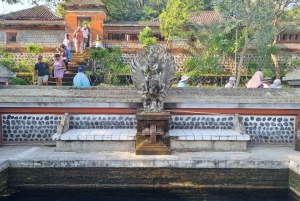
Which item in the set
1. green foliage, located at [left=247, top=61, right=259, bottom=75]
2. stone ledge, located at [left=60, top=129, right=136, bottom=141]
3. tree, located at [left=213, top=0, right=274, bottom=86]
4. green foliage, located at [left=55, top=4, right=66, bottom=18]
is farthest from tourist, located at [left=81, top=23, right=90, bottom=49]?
stone ledge, located at [left=60, top=129, right=136, bottom=141]

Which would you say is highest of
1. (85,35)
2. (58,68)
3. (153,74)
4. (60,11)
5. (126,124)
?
(60,11)

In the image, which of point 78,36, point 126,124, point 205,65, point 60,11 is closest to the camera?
point 126,124

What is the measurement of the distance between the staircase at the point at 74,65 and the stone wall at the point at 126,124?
5793 millimetres

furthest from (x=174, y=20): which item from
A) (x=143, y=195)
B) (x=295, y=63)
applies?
(x=143, y=195)

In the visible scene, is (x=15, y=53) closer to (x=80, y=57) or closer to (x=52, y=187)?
(x=80, y=57)

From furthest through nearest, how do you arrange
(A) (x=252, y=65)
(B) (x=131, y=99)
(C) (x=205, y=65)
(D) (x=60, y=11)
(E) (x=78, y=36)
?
(D) (x=60, y=11)
(A) (x=252, y=65)
(C) (x=205, y=65)
(E) (x=78, y=36)
(B) (x=131, y=99)

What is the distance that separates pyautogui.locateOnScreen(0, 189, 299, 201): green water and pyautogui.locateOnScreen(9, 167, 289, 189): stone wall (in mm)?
98

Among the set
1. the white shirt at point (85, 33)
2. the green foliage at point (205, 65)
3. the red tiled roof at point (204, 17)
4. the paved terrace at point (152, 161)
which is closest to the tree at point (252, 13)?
the green foliage at point (205, 65)

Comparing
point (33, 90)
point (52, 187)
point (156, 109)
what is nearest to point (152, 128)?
point (156, 109)

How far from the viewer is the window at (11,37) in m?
21.2

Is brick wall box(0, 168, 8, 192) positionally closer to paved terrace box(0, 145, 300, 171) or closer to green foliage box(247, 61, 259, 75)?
paved terrace box(0, 145, 300, 171)

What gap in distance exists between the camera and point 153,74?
5.88 meters

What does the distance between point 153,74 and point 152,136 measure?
124cm

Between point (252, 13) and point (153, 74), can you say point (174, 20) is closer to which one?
point (252, 13)
